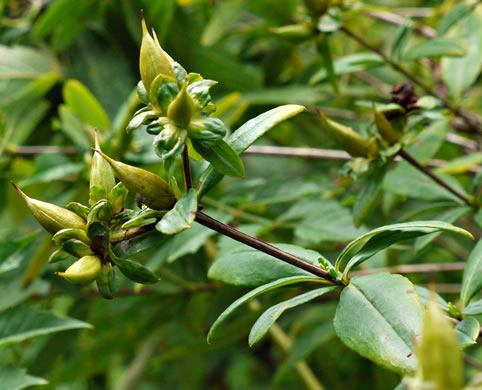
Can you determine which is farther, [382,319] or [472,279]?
[472,279]

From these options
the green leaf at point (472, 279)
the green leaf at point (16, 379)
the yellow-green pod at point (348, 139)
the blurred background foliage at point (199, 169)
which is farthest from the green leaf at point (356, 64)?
the green leaf at point (16, 379)

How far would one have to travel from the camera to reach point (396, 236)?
52 cm

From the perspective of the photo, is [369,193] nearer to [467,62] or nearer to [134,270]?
[134,270]

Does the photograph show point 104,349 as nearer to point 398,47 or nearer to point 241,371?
point 241,371

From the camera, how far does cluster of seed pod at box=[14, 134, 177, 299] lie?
1.48ft

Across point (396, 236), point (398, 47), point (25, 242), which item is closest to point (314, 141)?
point (398, 47)

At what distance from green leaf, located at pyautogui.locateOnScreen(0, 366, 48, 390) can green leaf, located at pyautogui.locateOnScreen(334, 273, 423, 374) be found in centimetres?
44

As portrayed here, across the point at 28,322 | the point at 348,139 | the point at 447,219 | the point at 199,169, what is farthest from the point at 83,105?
the point at 447,219

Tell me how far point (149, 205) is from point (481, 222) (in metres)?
0.47

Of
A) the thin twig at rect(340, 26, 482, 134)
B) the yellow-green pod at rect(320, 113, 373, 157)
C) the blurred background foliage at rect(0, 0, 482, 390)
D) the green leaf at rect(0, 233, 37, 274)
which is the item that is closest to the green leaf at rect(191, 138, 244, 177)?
the yellow-green pod at rect(320, 113, 373, 157)

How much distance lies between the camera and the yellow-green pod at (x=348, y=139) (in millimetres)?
669

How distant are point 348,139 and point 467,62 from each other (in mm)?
504

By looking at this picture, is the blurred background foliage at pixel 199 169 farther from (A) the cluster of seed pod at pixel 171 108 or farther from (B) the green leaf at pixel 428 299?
(A) the cluster of seed pod at pixel 171 108

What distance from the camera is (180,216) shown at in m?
0.43
